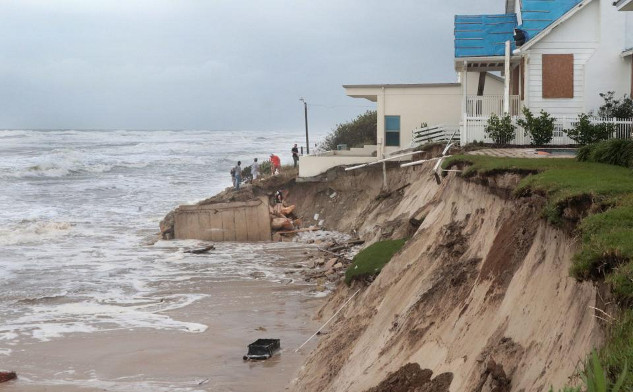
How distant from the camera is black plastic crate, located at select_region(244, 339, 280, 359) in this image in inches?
629

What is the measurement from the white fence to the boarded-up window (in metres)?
1.52

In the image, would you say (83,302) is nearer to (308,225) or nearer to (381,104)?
(308,225)

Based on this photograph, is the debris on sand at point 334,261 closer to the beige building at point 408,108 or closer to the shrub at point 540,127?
the shrub at point 540,127

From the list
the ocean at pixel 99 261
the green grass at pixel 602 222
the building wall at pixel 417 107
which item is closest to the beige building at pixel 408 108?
the building wall at pixel 417 107

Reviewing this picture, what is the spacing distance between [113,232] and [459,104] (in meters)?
14.8

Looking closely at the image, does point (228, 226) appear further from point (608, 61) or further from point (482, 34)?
point (608, 61)

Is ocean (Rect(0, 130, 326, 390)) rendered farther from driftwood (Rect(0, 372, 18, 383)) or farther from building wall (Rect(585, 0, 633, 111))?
building wall (Rect(585, 0, 633, 111))

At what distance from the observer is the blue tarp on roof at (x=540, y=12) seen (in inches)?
1161

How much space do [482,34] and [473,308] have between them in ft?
72.7

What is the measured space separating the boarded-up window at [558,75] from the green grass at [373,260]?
10.5 m

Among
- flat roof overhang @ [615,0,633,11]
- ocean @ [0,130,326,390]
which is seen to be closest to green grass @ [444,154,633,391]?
flat roof overhang @ [615,0,633,11]

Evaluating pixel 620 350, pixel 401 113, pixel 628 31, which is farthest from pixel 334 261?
pixel 620 350

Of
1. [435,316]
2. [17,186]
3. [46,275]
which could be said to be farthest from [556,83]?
[17,186]

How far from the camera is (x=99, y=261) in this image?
2891 cm
